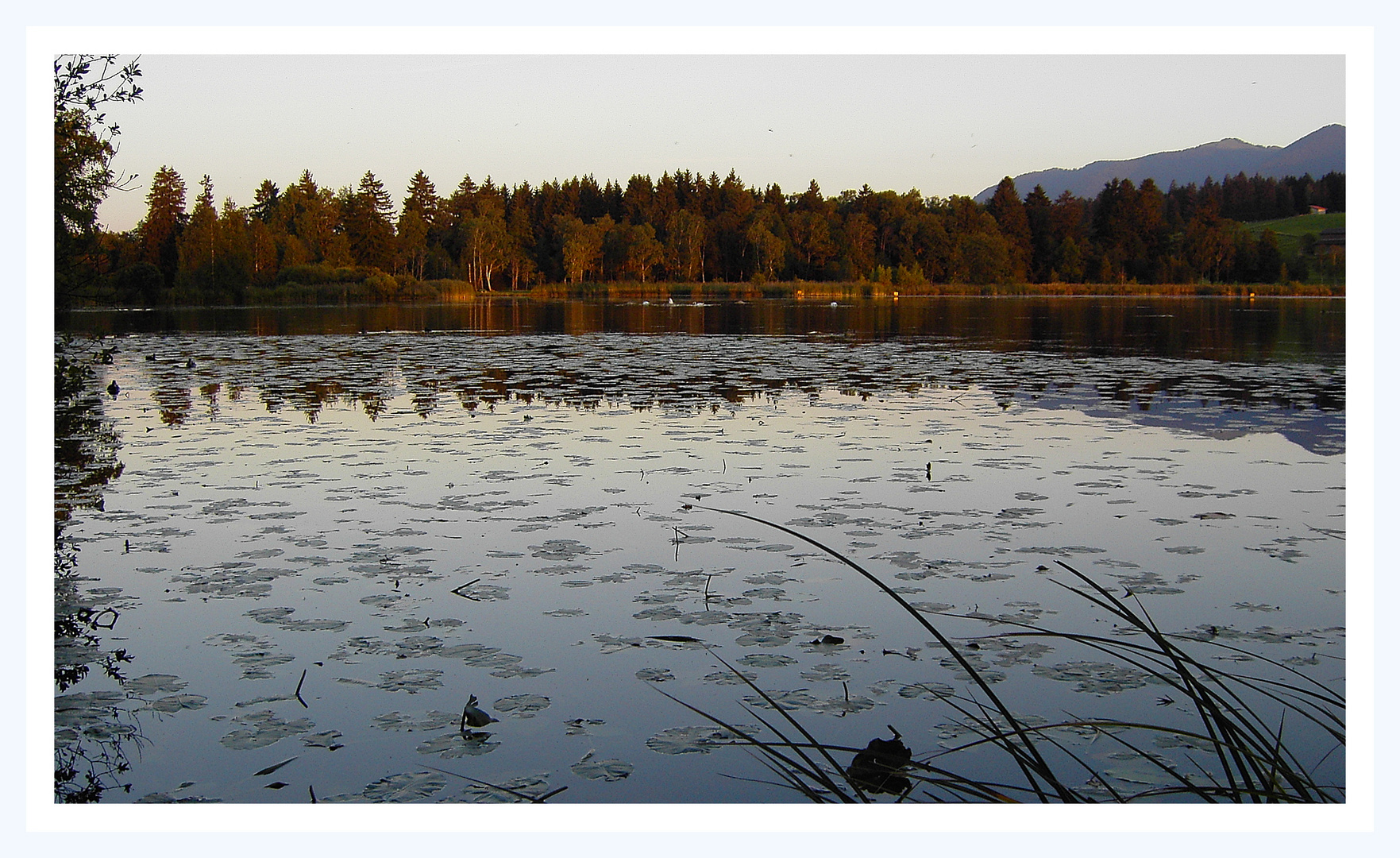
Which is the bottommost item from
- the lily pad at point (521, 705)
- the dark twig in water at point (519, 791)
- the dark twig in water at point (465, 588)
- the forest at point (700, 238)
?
the dark twig in water at point (519, 791)

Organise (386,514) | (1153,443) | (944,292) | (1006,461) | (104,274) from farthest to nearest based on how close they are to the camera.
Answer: (944,292), (1153,443), (1006,461), (104,274), (386,514)

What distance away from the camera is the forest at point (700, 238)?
80312 mm

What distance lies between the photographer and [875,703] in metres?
4.38

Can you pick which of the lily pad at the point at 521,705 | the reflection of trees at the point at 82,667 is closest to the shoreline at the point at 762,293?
the reflection of trees at the point at 82,667

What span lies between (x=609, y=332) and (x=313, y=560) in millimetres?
25707

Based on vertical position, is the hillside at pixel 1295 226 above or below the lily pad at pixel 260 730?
above

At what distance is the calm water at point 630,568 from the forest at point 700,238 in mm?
60790

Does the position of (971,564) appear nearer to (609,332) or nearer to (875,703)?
(875,703)

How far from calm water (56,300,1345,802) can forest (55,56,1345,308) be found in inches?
2393

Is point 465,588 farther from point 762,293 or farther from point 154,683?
point 762,293

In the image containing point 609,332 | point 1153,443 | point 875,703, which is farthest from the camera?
point 609,332

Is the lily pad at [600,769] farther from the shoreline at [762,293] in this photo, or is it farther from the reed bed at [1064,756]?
the shoreline at [762,293]

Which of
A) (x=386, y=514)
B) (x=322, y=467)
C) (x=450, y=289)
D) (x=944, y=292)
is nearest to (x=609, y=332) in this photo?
(x=322, y=467)
